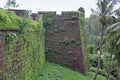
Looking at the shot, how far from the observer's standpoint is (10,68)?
779cm

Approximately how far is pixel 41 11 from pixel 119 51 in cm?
654

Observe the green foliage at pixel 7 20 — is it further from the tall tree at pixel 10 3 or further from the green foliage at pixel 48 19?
the green foliage at pixel 48 19

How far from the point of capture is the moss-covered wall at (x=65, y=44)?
70.5 ft

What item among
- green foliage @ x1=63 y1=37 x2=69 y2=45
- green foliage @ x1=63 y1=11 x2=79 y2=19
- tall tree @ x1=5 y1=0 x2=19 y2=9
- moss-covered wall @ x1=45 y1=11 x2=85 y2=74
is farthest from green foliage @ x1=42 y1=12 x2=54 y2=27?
tall tree @ x1=5 y1=0 x2=19 y2=9

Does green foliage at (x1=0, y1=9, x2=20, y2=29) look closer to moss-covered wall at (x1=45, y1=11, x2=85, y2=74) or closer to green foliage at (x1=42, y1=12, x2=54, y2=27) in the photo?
green foliage at (x1=42, y1=12, x2=54, y2=27)

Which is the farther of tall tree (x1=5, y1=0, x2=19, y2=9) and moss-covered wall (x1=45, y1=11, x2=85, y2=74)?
moss-covered wall (x1=45, y1=11, x2=85, y2=74)

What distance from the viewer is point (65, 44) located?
70.8ft

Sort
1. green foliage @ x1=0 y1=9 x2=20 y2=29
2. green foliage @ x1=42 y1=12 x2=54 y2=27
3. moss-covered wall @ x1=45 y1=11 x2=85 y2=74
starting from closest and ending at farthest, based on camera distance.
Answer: green foliage @ x1=0 y1=9 x2=20 y2=29 → green foliage @ x1=42 y1=12 x2=54 y2=27 → moss-covered wall @ x1=45 y1=11 x2=85 y2=74

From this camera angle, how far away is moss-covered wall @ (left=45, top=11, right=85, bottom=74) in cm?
2148

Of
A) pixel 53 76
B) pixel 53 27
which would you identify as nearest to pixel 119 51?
pixel 53 76

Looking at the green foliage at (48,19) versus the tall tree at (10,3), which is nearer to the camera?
the tall tree at (10,3)

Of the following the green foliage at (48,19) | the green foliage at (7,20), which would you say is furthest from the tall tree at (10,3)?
the green foliage at (48,19)

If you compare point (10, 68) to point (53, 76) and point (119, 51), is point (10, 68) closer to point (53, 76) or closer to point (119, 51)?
point (53, 76)

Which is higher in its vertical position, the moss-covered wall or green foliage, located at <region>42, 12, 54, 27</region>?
green foliage, located at <region>42, 12, 54, 27</region>
